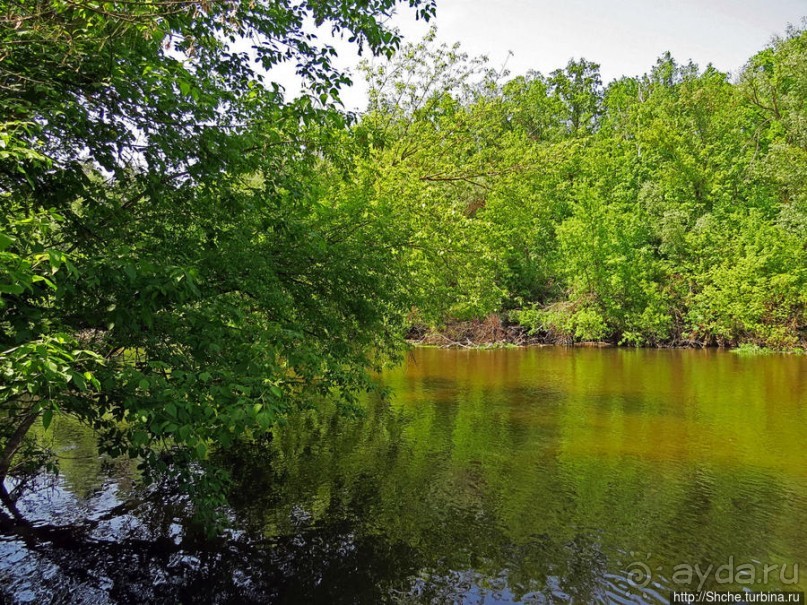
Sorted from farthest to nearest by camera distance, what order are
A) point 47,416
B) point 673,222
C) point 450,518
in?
1. point 673,222
2. point 450,518
3. point 47,416

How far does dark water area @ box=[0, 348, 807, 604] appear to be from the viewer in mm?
5984

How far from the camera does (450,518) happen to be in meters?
7.71

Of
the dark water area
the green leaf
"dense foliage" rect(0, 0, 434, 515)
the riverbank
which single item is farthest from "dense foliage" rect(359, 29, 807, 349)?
the green leaf

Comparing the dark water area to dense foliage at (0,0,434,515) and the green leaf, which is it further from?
the green leaf

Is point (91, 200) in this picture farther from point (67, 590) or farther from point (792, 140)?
point (792, 140)

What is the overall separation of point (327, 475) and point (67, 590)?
14.1ft

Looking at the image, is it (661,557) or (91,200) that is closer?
(91,200)

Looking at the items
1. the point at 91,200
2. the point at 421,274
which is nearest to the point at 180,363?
the point at 91,200

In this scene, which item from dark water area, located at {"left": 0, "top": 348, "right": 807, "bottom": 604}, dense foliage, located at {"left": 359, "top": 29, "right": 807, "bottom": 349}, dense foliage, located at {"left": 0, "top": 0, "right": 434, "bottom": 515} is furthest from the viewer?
dense foliage, located at {"left": 359, "top": 29, "right": 807, "bottom": 349}

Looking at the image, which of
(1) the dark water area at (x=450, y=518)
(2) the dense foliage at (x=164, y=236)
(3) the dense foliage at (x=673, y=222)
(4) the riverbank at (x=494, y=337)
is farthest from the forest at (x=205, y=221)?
Answer: (4) the riverbank at (x=494, y=337)

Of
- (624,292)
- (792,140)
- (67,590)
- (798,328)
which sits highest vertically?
(792,140)

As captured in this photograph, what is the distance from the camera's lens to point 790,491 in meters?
8.52

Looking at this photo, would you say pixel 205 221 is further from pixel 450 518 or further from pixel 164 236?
pixel 450 518

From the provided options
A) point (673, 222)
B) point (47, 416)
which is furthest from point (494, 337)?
point (47, 416)
